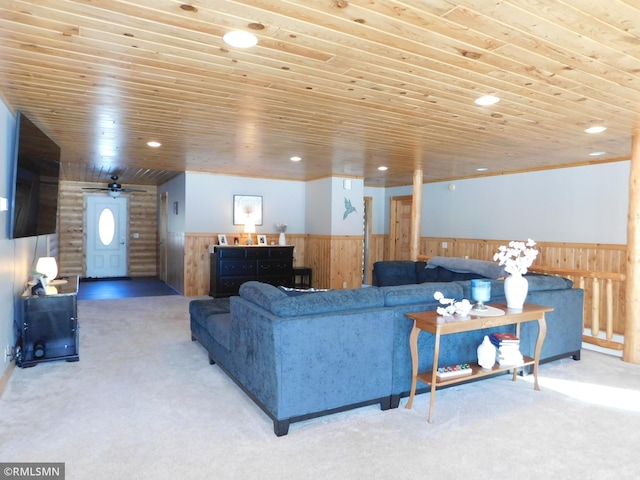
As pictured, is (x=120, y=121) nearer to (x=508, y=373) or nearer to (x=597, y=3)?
(x=597, y=3)

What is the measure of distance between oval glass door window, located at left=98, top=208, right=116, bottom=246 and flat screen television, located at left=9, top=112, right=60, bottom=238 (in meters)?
6.02

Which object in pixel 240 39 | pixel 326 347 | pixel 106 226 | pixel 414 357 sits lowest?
pixel 414 357

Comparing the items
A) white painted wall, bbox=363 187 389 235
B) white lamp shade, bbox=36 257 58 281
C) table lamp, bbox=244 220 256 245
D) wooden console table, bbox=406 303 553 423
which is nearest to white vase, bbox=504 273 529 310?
wooden console table, bbox=406 303 553 423

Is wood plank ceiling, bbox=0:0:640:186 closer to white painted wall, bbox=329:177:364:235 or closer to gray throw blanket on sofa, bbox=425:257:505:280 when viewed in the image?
gray throw blanket on sofa, bbox=425:257:505:280

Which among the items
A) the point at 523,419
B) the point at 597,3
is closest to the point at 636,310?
the point at 523,419

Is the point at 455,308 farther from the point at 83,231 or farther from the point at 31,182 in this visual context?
the point at 83,231

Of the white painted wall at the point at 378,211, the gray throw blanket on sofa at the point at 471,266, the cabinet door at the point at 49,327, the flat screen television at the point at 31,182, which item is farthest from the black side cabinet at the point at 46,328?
the white painted wall at the point at 378,211

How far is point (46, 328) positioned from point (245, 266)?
12.1ft

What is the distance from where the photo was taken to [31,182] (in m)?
3.56

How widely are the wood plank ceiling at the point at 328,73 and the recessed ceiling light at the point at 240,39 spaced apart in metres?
0.04

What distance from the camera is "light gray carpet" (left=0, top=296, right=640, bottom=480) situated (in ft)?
7.27

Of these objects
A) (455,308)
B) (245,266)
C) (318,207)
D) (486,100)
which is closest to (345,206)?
(318,207)

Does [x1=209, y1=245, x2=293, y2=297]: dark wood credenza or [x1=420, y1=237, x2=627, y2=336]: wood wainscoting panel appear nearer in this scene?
[x1=420, y1=237, x2=627, y2=336]: wood wainscoting panel

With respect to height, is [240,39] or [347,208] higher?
[240,39]
